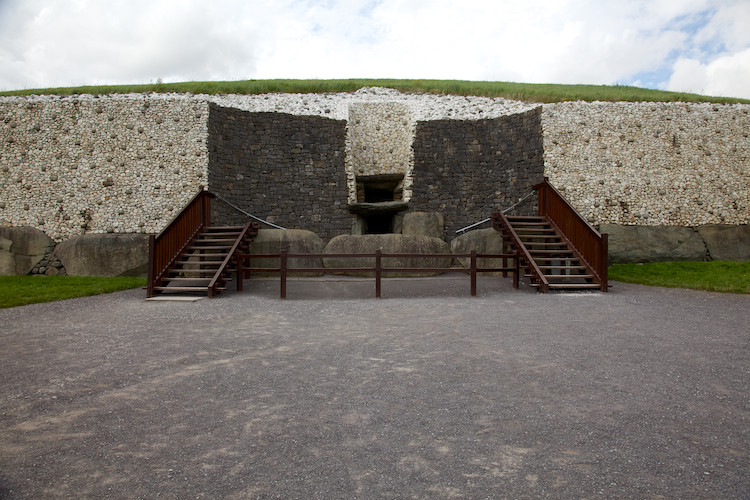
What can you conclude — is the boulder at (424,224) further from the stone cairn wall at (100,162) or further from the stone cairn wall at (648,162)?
the stone cairn wall at (100,162)

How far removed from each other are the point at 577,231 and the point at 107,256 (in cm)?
1405

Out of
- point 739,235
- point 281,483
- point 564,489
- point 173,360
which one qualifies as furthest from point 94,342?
point 739,235

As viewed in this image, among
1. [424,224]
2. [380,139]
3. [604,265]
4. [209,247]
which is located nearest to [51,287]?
[209,247]

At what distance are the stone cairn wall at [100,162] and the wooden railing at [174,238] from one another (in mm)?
3609

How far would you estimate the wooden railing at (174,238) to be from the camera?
31.3 ft

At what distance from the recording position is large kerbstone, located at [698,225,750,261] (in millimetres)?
15141

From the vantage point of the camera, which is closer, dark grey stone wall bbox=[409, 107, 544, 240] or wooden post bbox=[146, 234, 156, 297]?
wooden post bbox=[146, 234, 156, 297]

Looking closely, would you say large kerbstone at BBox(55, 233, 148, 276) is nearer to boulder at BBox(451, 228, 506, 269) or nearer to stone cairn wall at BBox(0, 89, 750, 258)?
stone cairn wall at BBox(0, 89, 750, 258)

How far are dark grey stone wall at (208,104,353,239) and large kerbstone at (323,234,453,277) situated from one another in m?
2.47

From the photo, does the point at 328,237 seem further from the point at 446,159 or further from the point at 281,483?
the point at 281,483

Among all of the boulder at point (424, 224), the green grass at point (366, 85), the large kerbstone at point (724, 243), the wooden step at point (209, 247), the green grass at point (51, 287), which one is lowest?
the green grass at point (51, 287)

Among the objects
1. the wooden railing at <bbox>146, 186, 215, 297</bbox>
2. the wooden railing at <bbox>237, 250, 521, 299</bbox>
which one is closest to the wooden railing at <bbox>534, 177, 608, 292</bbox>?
the wooden railing at <bbox>237, 250, 521, 299</bbox>

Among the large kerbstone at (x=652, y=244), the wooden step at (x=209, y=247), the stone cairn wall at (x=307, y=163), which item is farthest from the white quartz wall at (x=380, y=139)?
the large kerbstone at (x=652, y=244)

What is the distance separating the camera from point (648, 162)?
15.5m
